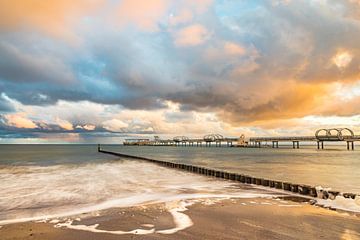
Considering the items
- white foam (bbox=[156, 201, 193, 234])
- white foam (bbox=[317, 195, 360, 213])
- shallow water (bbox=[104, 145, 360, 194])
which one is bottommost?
shallow water (bbox=[104, 145, 360, 194])

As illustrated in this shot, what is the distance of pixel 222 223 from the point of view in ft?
37.2

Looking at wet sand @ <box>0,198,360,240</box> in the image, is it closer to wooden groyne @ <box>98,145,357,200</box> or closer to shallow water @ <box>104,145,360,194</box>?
wooden groyne @ <box>98,145,357,200</box>

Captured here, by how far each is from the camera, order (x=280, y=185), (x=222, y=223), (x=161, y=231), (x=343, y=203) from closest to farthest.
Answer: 1. (x=161, y=231)
2. (x=222, y=223)
3. (x=343, y=203)
4. (x=280, y=185)

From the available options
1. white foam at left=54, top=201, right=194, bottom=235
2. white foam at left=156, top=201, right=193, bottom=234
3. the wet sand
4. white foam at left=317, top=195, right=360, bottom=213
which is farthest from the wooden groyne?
white foam at left=54, top=201, right=194, bottom=235

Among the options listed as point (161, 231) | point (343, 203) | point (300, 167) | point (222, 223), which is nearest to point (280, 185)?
point (343, 203)

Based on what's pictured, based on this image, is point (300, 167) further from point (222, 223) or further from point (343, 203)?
point (222, 223)

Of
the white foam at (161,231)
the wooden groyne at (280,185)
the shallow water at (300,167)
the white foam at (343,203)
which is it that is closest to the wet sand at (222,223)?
the white foam at (161,231)

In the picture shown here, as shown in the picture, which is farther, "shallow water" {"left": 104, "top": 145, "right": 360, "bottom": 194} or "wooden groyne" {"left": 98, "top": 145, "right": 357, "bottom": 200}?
"shallow water" {"left": 104, "top": 145, "right": 360, "bottom": 194}

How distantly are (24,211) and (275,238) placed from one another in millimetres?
12312

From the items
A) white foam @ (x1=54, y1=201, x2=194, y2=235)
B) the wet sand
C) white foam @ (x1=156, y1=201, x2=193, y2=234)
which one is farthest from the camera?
white foam @ (x1=156, y1=201, x2=193, y2=234)

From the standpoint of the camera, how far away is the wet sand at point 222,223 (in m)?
9.81

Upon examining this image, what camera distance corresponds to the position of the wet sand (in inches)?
386

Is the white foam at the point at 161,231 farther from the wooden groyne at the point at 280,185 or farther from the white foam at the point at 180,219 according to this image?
the wooden groyne at the point at 280,185

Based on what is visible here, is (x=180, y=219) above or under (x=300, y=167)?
above
